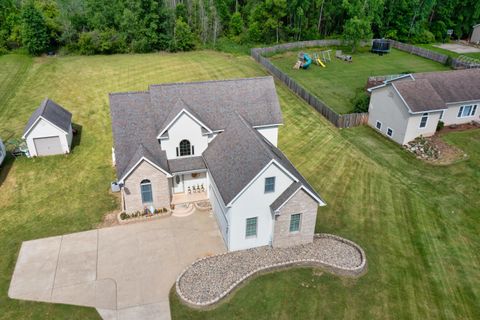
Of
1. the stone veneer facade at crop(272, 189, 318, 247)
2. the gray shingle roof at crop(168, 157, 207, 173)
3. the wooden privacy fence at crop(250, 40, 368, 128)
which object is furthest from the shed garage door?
the wooden privacy fence at crop(250, 40, 368, 128)

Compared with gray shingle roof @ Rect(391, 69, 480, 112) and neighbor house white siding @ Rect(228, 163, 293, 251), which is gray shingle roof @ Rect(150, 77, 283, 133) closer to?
neighbor house white siding @ Rect(228, 163, 293, 251)

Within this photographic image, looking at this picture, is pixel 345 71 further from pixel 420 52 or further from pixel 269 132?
pixel 269 132

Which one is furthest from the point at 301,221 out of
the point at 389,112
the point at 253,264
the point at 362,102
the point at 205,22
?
the point at 205,22

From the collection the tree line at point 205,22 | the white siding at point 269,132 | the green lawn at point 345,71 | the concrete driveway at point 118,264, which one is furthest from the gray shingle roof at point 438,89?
the tree line at point 205,22

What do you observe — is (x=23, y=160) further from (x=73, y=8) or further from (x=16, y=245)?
(x=73, y=8)

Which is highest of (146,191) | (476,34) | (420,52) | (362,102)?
(476,34)
